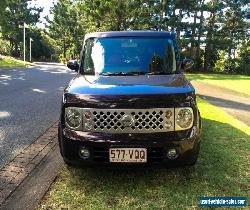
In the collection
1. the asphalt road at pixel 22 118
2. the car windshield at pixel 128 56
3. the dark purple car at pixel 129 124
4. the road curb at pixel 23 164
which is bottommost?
the asphalt road at pixel 22 118

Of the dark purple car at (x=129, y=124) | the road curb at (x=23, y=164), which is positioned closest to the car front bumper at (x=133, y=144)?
the dark purple car at (x=129, y=124)

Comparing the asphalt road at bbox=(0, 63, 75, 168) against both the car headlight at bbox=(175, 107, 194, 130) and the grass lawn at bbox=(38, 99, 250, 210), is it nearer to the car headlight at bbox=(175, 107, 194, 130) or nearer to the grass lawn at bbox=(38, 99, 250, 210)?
the grass lawn at bbox=(38, 99, 250, 210)

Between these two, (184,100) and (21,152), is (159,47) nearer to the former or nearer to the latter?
(184,100)

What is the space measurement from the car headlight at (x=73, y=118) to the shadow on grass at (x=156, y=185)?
29.9 inches

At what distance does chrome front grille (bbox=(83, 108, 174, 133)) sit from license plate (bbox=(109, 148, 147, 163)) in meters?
0.22

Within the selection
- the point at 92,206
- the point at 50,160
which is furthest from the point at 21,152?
the point at 92,206

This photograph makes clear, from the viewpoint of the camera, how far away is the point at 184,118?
14.8 ft

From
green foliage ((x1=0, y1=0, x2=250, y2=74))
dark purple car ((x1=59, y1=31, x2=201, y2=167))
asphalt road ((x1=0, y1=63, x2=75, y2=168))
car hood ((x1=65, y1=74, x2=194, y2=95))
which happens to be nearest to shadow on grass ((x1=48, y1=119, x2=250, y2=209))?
dark purple car ((x1=59, y1=31, x2=201, y2=167))

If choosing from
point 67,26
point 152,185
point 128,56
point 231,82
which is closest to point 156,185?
point 152,185

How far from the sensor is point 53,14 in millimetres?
83188

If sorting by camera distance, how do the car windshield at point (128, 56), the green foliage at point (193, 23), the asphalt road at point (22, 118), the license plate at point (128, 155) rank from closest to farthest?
the license plate at point (128, 155) < the car windshield at point (128, 56) < the asphalt road at point (22, 118) < the green foliage at point (193, 23)

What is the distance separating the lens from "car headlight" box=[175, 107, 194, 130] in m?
4.46

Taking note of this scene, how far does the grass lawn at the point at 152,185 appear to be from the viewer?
4148mm

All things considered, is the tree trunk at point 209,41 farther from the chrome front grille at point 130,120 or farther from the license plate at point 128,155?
the license plate at point 128,155
